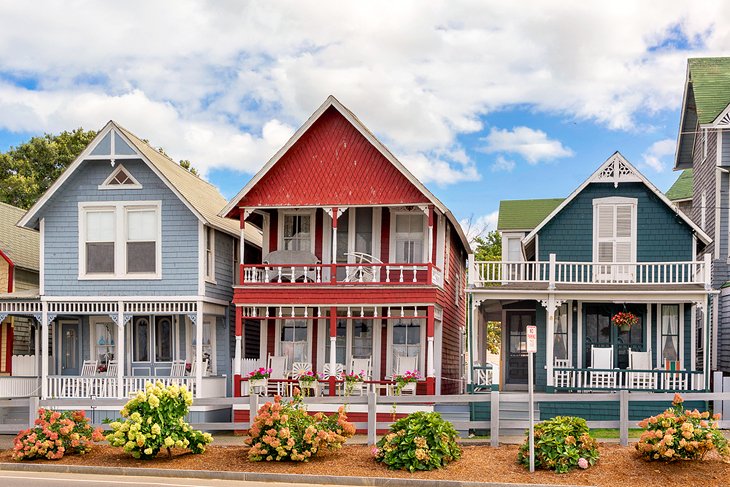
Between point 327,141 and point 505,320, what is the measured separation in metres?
8.59

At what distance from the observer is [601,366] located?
82.2ft

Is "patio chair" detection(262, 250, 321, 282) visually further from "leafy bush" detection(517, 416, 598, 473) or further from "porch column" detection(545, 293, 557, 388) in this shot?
"leafy bush" detection(517, 416, 598, 473)

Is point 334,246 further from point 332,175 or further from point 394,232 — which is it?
point 394,232

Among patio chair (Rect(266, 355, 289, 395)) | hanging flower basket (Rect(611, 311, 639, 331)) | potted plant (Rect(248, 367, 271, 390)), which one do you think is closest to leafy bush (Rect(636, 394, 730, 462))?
hanging flower basket (Rect(611, 311, 639, 331))

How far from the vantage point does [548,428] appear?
16562 mm

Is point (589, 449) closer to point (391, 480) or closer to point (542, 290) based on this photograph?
point (391, 480)

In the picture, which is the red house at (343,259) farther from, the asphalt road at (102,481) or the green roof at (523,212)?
the asphalt road at (102,481)

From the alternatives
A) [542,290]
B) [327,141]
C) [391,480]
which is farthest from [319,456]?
[327,141]

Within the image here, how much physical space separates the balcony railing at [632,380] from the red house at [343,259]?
3.68 meters

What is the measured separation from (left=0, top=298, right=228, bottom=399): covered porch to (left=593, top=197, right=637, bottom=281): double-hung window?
36.8 ft

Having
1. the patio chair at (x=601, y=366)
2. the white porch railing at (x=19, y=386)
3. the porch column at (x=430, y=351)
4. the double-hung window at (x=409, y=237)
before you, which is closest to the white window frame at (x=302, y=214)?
the double-hung window at (x=409, y=237)

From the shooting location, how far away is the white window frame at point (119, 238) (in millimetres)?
26062

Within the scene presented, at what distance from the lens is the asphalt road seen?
1616cm

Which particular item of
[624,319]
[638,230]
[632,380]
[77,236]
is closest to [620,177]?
[638,230]
